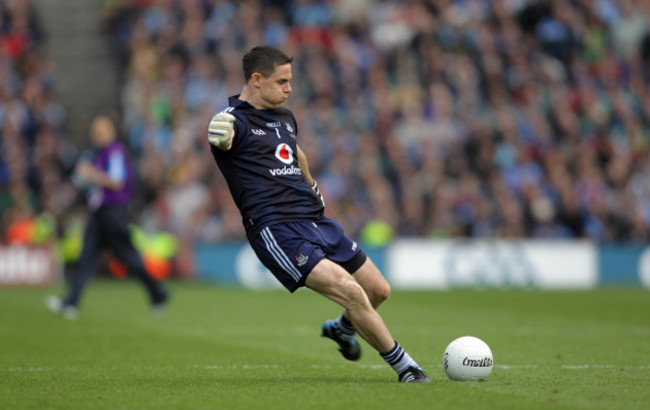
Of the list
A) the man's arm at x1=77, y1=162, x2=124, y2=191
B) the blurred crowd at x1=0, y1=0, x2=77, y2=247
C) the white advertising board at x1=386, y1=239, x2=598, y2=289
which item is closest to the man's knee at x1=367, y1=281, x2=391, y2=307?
the man's arm at x1=77, y1=162, x2=124, y2=191

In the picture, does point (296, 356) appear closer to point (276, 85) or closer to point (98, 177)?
point (276, 85)

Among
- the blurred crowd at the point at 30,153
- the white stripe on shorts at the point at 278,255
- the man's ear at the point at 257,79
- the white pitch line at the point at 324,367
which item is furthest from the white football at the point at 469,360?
the blurred crowd at the point at 30,153

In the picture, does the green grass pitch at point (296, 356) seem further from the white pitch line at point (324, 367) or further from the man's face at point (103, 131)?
the man's face at point (103, 131)

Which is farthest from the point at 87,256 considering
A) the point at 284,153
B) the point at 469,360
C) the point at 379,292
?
the point at 469,360

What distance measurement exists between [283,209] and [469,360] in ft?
5.76

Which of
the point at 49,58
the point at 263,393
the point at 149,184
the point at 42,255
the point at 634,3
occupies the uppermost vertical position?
the point at 634,3

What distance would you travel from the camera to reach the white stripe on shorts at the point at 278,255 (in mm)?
7613

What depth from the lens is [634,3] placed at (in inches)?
1069

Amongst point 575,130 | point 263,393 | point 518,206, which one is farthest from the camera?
point 575,130

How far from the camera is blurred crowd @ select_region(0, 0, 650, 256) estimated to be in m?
23.0

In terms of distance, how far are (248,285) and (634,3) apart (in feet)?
42.5

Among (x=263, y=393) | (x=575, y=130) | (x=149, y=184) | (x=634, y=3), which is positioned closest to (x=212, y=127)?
(x=263, y=393)

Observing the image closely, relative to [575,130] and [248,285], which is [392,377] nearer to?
[248,285]

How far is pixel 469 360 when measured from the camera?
761 cm
